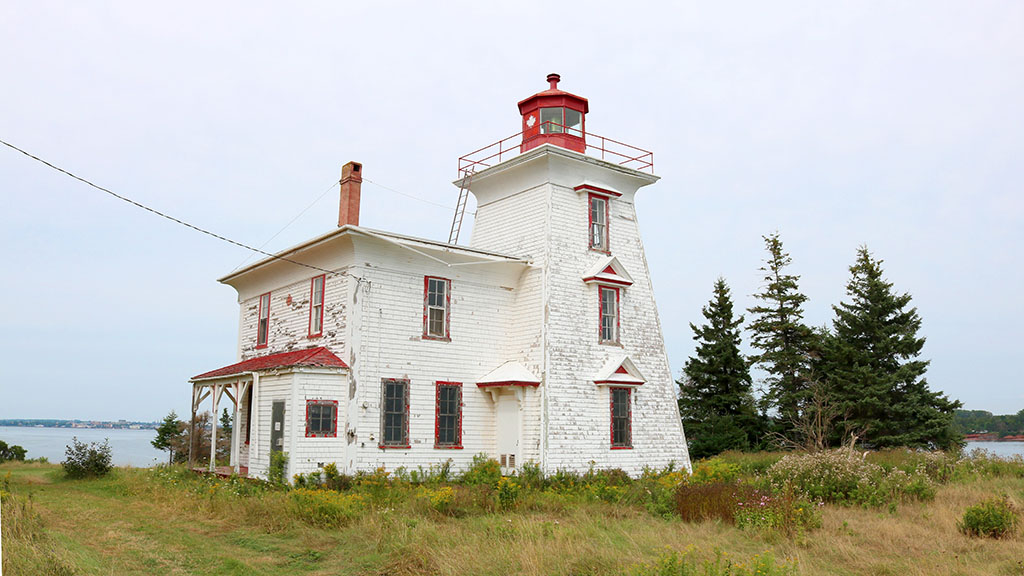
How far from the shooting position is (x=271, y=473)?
18234mm

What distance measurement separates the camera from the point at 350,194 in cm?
2225

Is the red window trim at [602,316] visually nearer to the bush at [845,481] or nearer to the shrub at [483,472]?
the shrub at [483,472]

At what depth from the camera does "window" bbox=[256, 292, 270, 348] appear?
24266mm

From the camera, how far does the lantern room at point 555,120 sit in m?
23.9

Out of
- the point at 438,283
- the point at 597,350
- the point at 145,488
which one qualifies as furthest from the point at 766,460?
the point at 145,488

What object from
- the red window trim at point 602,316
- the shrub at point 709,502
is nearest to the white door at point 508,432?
the red window trim at point 602,316

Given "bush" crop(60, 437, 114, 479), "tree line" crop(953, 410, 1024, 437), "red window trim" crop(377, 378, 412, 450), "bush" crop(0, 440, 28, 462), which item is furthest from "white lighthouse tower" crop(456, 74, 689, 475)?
"tree line" crop(953, 410, 1024, 437)

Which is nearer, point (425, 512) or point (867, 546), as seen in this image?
point (867, 546)

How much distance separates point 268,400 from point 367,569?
10.5 meters

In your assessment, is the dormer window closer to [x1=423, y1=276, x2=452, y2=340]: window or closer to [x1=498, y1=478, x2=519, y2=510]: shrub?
[x1=423, y1=276, x2=452, y2=340]: window

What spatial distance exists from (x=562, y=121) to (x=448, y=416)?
1009 cm

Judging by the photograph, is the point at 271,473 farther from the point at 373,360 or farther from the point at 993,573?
the point at 993,573

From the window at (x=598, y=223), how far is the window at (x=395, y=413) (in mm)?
7536

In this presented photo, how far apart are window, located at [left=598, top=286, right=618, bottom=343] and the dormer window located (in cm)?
531
